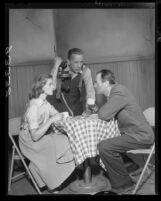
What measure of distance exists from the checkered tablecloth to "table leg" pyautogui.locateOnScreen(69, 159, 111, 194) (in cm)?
27

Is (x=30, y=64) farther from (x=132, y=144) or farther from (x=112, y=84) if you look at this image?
(x=132, y=144)

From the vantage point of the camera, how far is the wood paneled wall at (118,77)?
353 centimetres

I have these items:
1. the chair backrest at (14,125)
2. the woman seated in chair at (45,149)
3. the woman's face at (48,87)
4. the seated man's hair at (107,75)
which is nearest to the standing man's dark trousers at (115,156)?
the woman seated in chair at (45,149)

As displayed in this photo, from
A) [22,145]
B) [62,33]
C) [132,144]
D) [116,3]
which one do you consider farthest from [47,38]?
[132,144]

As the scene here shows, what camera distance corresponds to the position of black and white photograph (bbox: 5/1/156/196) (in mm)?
3432

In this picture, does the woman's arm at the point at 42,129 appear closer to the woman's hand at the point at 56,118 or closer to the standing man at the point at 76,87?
the woman's hand at the point at 56,118

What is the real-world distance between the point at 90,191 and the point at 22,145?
2.86 ft

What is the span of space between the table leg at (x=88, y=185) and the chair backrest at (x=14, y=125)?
2.75 feet

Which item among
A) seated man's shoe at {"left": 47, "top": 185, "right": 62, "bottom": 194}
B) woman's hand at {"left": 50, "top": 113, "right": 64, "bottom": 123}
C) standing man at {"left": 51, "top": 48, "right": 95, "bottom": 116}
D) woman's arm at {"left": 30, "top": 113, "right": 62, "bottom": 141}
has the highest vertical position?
standing man at {"left": 51, "top": 48, "right": 95, "bottom": 116}

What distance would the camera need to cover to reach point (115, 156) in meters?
3.45

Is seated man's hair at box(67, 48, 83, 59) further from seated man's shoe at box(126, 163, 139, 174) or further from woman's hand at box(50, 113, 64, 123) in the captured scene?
seated man's shoe at box(126, 163, 139, 174)

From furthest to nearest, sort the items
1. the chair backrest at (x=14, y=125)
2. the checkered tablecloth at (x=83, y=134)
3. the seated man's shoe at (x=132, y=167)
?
the seated man's shoe at (x=132, y=167) → the chair backrest at (x=14, y=125) → the checkered tablecloth at (x=83, y=134)

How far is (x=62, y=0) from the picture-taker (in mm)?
3459

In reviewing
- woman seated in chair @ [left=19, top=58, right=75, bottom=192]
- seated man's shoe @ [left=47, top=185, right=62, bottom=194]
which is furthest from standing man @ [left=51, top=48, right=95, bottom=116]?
seated man's shoe @ [left=47, top=185, right=62, bottom=194]
